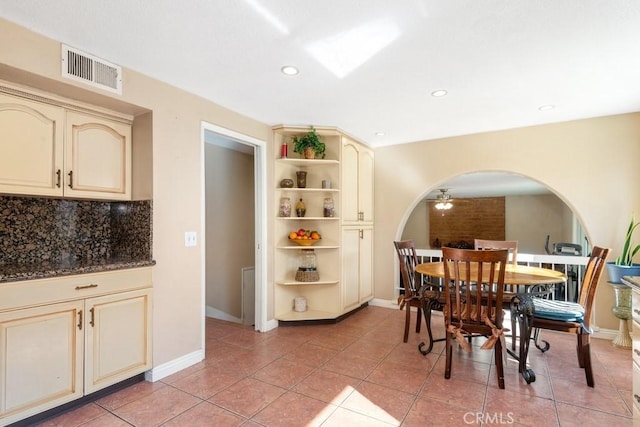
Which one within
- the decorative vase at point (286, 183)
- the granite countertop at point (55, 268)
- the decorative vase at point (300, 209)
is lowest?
the granite countertop at point (55, 268)

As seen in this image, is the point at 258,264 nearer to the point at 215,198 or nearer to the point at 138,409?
the point at 215,198

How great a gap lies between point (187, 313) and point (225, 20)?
215 centimetres

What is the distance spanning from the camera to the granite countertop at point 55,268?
177 centimetres

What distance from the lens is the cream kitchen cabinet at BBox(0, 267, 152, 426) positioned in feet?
5.69

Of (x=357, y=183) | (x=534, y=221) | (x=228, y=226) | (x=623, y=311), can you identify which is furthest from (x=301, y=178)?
(x=534, y=221)

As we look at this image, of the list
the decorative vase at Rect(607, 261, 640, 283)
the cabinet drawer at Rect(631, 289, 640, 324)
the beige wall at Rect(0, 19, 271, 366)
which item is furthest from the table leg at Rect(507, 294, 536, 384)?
the beige wall at Rect(0, 19, 271, 366)

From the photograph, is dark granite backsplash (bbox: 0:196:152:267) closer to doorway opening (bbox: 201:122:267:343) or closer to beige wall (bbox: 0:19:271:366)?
beige wall (bbox: 0:19:271:366)

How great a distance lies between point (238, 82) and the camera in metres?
2.46

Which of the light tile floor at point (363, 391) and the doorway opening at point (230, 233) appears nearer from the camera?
the light tile floor at point (363, 391)

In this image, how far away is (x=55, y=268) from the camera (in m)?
1.99

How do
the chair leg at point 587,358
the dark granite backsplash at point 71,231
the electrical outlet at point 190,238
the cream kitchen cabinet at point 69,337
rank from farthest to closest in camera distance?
1. the electrical outlet at point 190,238
2. the chair leg at point 587,358
3. the dark granite backsplash at point 71,231
4. the cream kitchen cabinet at point 69,337

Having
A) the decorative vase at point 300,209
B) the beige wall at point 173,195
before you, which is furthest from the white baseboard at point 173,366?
the decorative vase at point 300,209

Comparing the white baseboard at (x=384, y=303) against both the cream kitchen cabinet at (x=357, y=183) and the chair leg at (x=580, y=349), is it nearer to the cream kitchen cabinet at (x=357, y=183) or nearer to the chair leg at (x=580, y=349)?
the cream kitchen cabinet at (x=357, y=183)

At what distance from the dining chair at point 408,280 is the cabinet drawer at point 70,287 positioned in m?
2.21
